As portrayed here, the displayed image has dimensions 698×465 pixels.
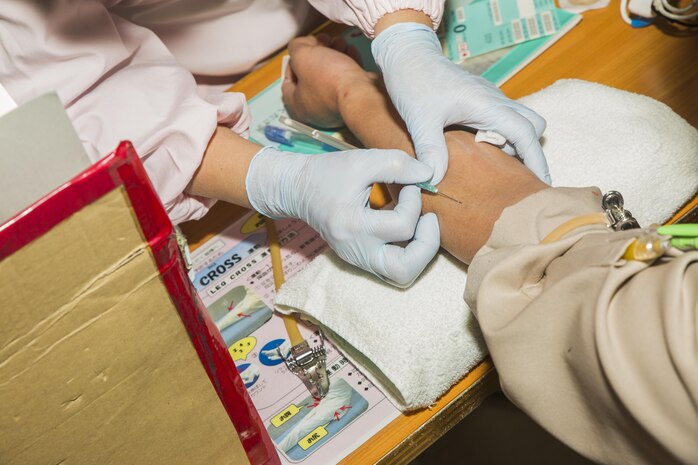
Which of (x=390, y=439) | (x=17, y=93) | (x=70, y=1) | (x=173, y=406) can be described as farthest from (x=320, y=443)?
(x=70, y=1)

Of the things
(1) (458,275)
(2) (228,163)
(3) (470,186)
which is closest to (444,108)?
(3) (470,186)

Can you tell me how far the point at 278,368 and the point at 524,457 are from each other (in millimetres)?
504

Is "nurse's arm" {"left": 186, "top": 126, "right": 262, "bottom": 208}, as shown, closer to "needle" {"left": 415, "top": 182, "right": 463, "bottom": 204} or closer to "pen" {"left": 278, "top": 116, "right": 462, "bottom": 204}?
"pen" {"left": 278, "top": 116, "right": 462, "bottom": 204}

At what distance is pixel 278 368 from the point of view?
1009mm

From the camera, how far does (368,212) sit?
36.9 inches

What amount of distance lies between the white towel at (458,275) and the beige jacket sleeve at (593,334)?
137 mm

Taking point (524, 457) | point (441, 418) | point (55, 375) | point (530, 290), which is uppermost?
point (55, 375)

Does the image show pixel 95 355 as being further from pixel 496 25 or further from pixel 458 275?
pixel 496 25

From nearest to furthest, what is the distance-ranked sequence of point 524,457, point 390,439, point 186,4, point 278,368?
point 390,439 → point 278,368 → point 524,457 → point 186,4

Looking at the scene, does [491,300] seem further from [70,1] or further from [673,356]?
[70,1]

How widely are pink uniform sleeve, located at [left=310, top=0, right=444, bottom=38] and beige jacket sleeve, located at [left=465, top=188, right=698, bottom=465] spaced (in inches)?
18.3

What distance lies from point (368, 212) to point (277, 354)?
26cm

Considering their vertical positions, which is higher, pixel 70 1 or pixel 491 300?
pixel 70 1

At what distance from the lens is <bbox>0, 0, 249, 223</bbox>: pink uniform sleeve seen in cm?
103
